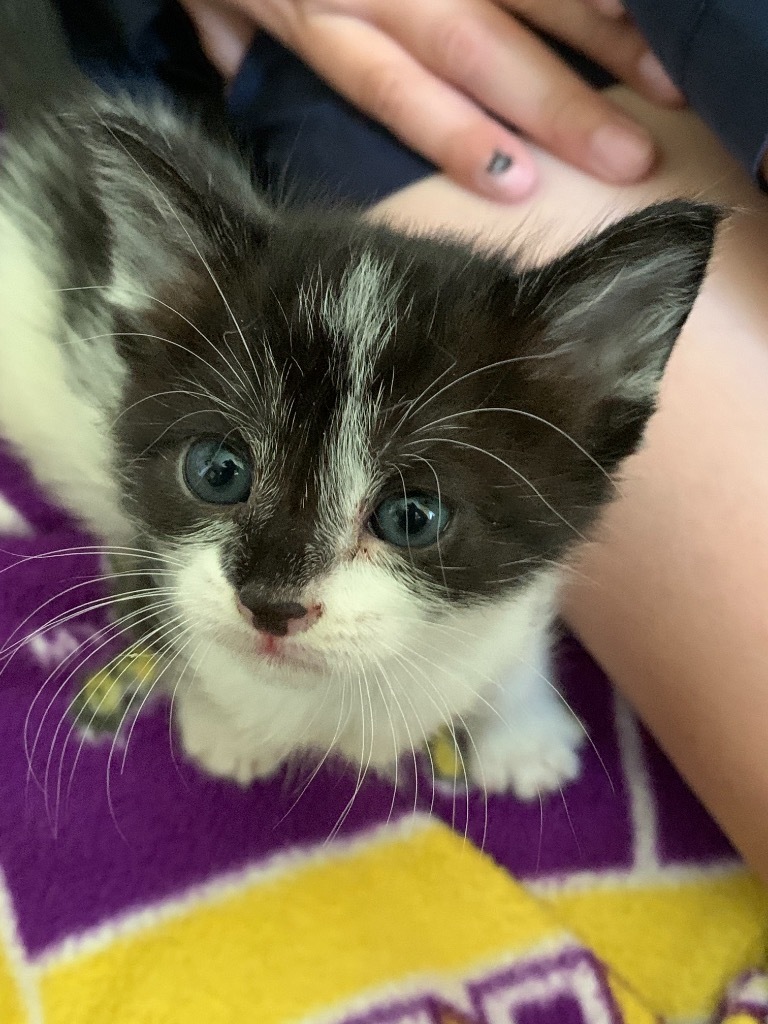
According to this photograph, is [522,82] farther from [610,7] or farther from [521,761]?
[521,761]

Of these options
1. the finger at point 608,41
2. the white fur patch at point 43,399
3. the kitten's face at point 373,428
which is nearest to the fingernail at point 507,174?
the finger at point 608,41

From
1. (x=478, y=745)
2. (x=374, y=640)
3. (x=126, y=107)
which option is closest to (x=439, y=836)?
(x=478, y=745)

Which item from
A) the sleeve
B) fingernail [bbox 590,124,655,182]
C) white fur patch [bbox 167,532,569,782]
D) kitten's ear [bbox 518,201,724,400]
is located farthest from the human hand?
white fur patch [bbox 167,532,569,782]

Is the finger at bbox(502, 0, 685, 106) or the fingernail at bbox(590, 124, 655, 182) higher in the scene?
the finger at bbox(502, 0, 685, 106)

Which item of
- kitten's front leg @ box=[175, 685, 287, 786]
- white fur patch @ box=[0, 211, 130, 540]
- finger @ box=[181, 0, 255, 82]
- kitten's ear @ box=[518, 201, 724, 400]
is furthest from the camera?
finger @ box=[181, 0, 255, 82]

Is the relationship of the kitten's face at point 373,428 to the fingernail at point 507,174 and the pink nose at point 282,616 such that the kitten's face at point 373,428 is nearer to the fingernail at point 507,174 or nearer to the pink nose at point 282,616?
the pink nose at point 282,616

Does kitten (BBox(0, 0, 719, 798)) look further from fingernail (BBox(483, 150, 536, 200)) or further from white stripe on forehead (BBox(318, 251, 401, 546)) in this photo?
fingernail (BBox(483, 150, 536, 200))
